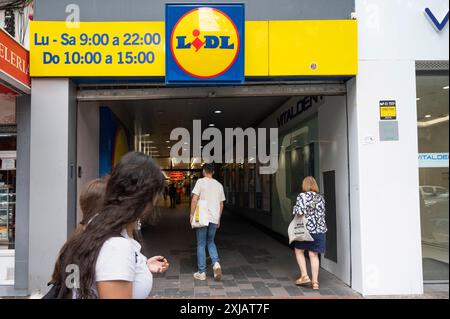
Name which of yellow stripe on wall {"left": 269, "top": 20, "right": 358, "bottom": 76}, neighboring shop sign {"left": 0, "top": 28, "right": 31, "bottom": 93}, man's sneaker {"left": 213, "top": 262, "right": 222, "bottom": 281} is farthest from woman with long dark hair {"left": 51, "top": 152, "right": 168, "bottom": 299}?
man's sneaker {"left": 213, "top": 262, "right": 222, "bottom": 281}

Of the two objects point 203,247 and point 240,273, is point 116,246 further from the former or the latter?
point 240,273

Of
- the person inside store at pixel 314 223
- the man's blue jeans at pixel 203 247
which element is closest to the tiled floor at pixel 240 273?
the man's blue jeans at pixel 203 247

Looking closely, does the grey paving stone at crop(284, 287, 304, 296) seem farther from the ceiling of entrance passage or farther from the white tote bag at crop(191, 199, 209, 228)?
the ceiling of entrance passage

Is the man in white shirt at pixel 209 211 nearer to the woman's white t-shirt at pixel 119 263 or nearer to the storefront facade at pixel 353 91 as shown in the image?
the storefront facade at pixel 353 91

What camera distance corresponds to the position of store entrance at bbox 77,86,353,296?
6277 millimetres

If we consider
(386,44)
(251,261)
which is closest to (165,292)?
(251,261)

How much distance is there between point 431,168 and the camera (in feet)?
19.1

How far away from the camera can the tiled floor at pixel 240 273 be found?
227 inches

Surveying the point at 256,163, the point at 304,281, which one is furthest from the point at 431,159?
the point at 256,163

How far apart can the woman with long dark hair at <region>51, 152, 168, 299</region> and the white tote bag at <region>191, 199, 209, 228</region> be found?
4647 millimetres

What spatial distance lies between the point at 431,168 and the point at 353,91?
4.75ft

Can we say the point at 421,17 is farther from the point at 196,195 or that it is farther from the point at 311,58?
the point at 196,195

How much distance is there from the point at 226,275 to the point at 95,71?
3.54m

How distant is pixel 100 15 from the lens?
569 centimetres
